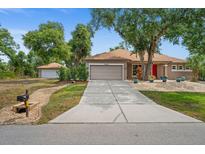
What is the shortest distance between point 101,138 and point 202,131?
2.91 m

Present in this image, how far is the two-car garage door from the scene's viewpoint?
25422 mm

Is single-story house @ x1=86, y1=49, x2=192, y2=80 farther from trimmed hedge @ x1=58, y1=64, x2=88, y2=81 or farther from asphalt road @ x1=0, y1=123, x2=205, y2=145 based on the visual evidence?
asphalt road @ x1=0, y1=123, x2=205, y2=145

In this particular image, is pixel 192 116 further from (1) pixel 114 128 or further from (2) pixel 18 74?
(2) pixel 18 74

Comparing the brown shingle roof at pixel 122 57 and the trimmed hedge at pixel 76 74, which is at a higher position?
the brown shingle roof at pixel 122 57

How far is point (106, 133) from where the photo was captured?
570cm

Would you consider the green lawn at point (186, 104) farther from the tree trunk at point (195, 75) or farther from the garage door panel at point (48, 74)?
the garage door panel at point (48, 74)

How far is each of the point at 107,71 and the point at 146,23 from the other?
30.3 ft

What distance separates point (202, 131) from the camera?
234 inches

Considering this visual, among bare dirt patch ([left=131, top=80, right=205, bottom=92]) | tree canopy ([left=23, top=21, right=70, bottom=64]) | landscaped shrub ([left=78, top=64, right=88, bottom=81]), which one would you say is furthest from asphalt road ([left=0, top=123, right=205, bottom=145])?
tree canopy ([left=23, top=21, right=70, bottom=64])

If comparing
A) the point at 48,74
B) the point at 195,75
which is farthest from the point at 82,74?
the point at 48,74

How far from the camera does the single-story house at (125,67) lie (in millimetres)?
25344

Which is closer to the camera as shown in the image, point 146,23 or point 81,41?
point 146,23

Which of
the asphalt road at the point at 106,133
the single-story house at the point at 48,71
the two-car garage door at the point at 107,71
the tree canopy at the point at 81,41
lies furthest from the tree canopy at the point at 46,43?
the asphalt road at the point at 106,133

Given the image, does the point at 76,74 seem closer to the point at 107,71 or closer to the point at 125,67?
the point at 107,71
